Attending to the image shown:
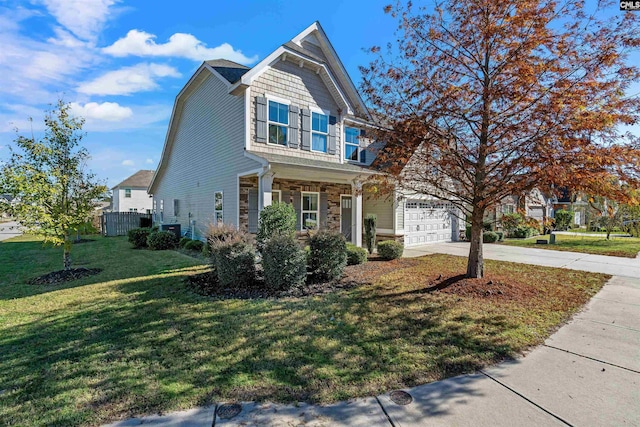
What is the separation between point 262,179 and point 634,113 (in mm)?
8333

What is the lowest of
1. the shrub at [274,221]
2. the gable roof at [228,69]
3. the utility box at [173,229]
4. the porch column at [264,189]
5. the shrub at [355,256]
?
the shrub at [355,256]

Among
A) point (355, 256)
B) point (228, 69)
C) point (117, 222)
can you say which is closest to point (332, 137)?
point (228, 69)

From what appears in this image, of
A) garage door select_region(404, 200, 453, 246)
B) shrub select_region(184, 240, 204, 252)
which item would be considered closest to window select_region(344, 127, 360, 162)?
garage door select_region(404, 200, 453, 246)

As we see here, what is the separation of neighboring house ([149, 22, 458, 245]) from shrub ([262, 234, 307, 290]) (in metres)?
3.09

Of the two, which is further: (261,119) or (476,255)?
(261,119)

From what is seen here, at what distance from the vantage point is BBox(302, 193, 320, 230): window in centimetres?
1273

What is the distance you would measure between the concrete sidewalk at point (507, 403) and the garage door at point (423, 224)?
34.4 ft

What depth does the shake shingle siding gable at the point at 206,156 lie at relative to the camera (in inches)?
432

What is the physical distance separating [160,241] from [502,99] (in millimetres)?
13435

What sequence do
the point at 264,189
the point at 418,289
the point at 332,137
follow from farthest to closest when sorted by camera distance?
the point at 332,137, the point at 264,189, the point at 418,289

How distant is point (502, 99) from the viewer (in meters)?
5.89

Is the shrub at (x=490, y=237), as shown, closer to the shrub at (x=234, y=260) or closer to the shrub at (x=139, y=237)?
the shrub at (x=234, y=260)

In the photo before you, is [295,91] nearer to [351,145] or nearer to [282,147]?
[282,147]

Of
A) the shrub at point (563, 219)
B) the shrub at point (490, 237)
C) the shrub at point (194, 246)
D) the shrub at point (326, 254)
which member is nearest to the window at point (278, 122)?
the shrub at point (326, 254)
